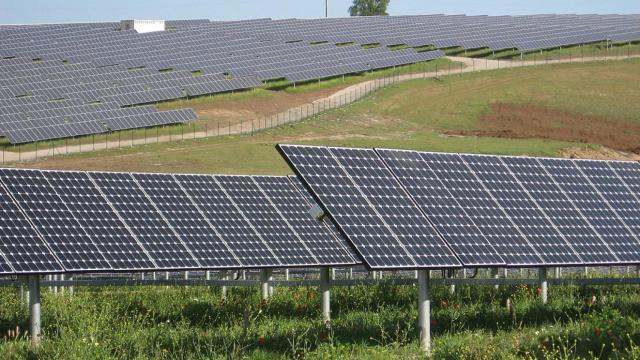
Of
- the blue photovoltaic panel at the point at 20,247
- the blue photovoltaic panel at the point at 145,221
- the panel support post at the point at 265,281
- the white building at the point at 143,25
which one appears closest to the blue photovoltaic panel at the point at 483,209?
the panel support post at the point at 265,281

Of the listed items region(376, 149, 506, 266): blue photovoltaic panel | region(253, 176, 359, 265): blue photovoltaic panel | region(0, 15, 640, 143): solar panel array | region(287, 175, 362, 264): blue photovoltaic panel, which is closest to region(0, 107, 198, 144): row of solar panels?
region(0, 15, 640, 143): solar panel array

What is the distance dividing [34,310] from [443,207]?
756 cm

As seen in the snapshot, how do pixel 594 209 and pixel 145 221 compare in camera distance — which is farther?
pixel 145 221

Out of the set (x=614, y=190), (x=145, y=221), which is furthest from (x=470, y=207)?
(x=145, y=221)

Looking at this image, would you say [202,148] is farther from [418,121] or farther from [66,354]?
[66,354]

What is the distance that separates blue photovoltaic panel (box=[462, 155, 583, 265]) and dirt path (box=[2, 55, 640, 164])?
4439cm

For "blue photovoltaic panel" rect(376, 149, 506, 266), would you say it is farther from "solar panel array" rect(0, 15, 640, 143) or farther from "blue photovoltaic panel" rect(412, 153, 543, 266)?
"solar panel array" rect(0, 15, 640, 143)

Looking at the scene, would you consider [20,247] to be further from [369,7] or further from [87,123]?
[369,7]

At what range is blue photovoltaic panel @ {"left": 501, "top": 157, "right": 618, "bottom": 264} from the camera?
24781 millimetres

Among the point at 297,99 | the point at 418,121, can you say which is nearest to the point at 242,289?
the point at 418,121

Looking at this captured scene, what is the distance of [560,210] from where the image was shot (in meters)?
26.0

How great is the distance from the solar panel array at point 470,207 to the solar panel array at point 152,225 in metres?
3.70

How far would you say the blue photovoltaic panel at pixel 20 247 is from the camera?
23.1 m

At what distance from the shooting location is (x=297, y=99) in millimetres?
88562
